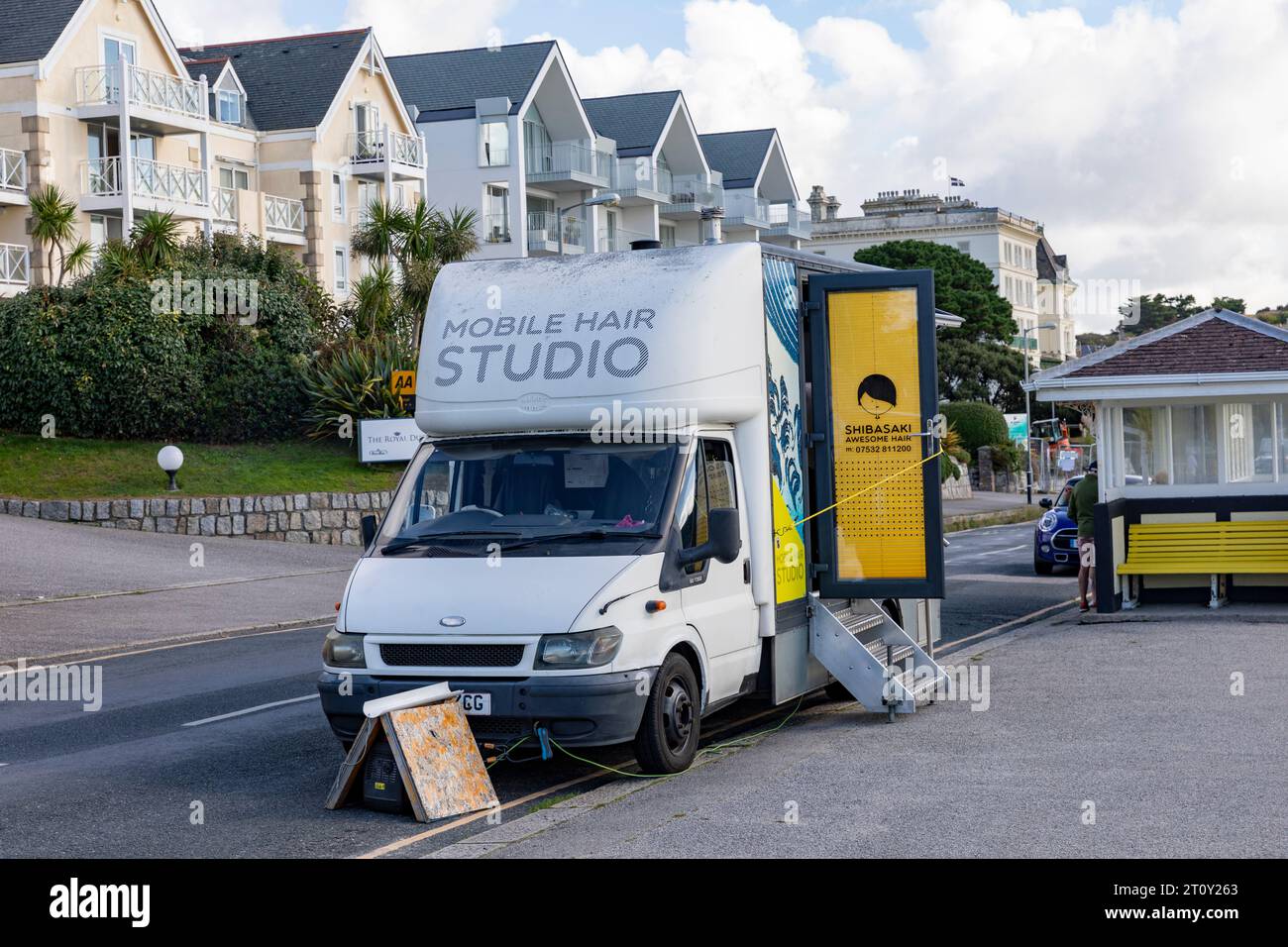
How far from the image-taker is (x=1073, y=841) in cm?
708

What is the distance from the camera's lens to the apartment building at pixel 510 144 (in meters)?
57.7

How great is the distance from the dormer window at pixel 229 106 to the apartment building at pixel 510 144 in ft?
32.3

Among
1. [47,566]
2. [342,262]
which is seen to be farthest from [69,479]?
[342,262]

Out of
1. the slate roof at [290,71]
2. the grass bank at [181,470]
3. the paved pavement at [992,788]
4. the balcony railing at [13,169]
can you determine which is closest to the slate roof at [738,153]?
the slate roof at [290,71]

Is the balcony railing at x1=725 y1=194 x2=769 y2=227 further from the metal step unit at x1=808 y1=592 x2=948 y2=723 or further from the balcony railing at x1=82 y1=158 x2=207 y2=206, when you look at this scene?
the metal step unit at x1=808 y1=592 x2=948 y2=723

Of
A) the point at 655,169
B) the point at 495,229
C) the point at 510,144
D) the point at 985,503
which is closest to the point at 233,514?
the point at 495,229

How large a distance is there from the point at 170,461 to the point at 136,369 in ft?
9.73

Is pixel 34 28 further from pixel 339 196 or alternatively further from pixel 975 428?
pixel 975 428

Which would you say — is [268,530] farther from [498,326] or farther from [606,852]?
[606,852]

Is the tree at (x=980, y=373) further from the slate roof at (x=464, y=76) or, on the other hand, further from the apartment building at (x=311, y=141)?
the apartment building at (x=311, y=141)

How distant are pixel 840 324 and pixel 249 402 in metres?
22.9

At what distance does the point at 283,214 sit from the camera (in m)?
47.9

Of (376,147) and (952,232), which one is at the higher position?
(952,232)

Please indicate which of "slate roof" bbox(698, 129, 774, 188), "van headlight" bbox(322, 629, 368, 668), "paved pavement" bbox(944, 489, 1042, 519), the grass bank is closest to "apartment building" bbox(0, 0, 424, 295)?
the grass bank
